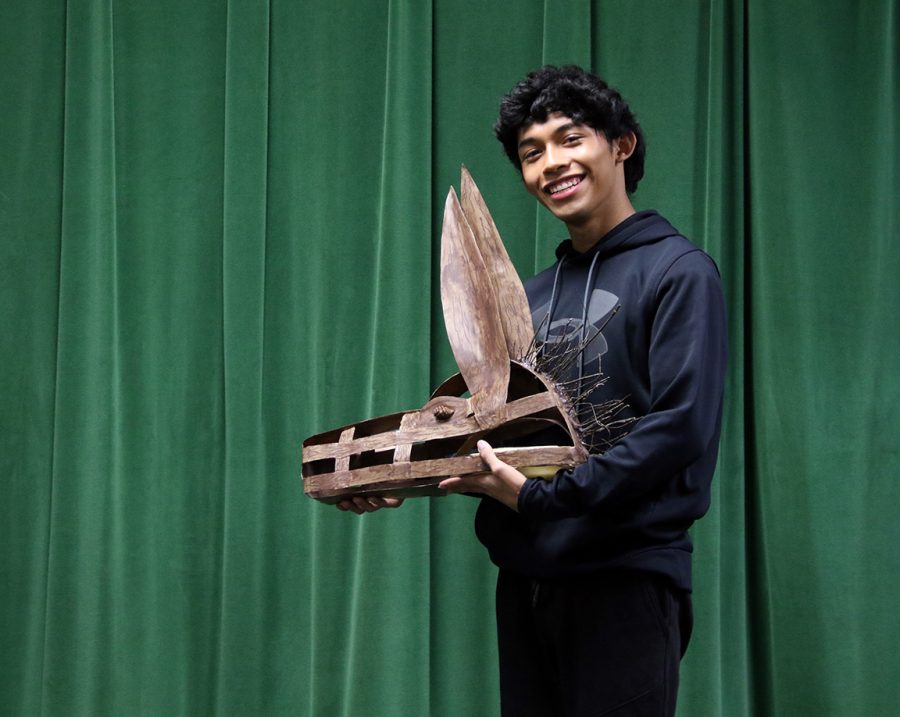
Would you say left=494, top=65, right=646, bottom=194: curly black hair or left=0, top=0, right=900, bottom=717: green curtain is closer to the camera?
left=494, top=65, right=646, bottom=194: curly black hair

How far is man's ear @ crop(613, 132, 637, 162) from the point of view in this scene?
4.79ft

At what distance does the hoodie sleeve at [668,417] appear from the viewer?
3.84 ft

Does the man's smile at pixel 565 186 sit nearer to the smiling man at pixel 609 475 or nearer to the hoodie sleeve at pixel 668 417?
the smiling man at pixel 609 475

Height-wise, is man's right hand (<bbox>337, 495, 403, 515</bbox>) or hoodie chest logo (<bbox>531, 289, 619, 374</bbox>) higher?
hoodie chest logo (<bbox>531, 289, 619, 374</bbox>)

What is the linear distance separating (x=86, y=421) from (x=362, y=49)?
3.78 ft

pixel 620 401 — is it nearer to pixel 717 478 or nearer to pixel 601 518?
pixel 601 518

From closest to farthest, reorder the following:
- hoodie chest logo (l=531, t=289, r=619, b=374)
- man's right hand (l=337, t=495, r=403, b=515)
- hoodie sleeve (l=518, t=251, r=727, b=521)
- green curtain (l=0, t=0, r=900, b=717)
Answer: hoodie sleeve (l=518, t=251, r=727, b=521) < hoodie chest logo (l=531, t=289, r=619, b=374) < man's right hand (l=337, t=495, r=403, b=515) < green curtain (l=0, t=0, r=900, b=717)

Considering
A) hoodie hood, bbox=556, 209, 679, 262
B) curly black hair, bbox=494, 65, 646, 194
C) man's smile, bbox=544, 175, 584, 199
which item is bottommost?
hoodie hood, bbox=556, 209, 679, 262

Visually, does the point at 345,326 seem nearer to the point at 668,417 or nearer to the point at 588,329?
the point at 588,329

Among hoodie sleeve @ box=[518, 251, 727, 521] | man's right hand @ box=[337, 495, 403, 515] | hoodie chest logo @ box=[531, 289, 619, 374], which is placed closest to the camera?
hoodie sleeve @ box=[518, 251, 727, 521]

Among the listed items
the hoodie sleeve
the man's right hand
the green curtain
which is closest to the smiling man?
the hoodie sleeve

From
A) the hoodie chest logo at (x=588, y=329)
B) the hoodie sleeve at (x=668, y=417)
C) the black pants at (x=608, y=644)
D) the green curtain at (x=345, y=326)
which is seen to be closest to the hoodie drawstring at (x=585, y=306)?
the hoodie chest logo at (x=588, y=329)

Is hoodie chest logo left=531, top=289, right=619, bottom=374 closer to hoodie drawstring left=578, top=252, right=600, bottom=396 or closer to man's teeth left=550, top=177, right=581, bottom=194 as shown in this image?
hoodie drawstring left=578, top=252, right=600, bottom=396

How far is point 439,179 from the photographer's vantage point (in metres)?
2.45
